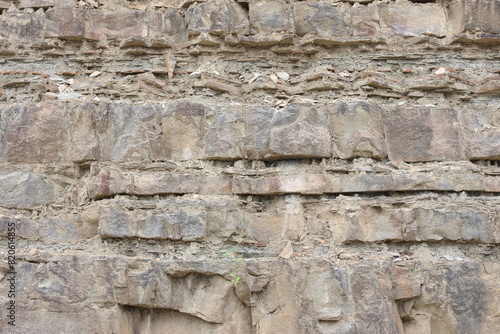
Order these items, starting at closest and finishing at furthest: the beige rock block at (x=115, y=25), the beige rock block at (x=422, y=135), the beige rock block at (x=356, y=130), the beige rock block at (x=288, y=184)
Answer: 1. the beige rock block at (x=288, y=184)
2. the beige rock block at (x=356, y=130)
3. the beige rock block at (x=422, y=135)
4. the beige rock block at (x=115, y=25)

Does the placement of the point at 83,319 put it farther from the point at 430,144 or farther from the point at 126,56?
the point at 430,144

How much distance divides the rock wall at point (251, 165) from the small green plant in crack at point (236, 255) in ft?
0.06

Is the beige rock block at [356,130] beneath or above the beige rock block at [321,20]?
beneath

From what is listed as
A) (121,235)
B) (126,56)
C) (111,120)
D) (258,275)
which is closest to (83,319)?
(121,235)

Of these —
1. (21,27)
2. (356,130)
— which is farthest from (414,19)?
(21,27)

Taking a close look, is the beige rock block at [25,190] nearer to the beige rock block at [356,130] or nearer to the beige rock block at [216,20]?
the beige rock block at [216,20]

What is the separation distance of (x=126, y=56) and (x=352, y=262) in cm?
266

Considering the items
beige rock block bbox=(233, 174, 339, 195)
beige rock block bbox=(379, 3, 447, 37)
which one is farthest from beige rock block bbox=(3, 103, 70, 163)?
beige rock block bbox=(379, 3, 447, 37)

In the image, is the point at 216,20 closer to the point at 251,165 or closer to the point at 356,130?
the point at 251,165

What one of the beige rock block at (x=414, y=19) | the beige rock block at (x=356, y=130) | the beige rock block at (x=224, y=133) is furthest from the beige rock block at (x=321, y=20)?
the beige rock block at (x=224, y=133)

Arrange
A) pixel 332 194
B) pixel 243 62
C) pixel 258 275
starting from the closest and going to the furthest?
pixel 258 275, pixel 332 194, pixel 243 62

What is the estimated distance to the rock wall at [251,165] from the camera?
3.68 metres

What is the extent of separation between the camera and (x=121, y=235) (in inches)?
→ 150

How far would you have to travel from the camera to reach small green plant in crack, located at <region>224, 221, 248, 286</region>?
144 inches
